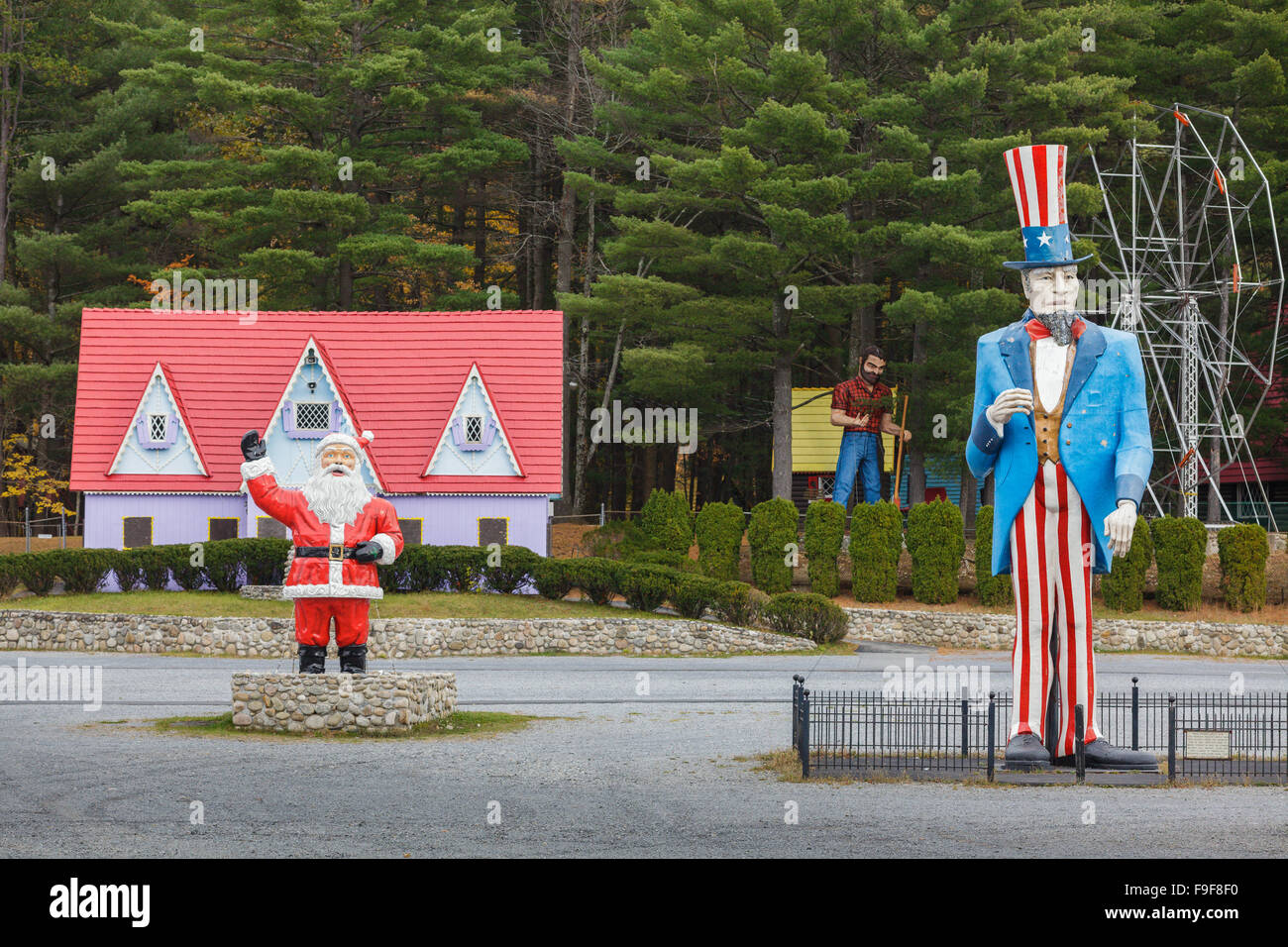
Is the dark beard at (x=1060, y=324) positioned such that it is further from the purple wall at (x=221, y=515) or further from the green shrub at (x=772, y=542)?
the purple wall at (x=221, y=515)

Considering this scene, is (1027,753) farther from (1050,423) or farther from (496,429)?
(496,429)

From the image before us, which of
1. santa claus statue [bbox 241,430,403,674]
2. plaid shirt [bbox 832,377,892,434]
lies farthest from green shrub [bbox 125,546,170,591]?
plaid shirt [bbox 832,377,892,434]

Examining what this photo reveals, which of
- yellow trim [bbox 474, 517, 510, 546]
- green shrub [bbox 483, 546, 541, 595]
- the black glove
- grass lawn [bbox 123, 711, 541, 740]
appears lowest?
grass lawn [bbox 123, 711, 541, 740]

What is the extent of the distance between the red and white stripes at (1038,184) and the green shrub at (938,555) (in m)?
17.8

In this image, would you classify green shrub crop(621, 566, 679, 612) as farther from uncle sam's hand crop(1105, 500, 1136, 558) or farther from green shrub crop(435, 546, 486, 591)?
uncle sam's hand crop(1105, 500, 1136, 558)

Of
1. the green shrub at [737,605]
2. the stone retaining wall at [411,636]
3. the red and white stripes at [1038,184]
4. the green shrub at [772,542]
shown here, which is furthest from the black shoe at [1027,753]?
the green shrub at [772,542]

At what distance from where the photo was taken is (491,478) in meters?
33.3

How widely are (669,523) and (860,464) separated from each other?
4.65 meters

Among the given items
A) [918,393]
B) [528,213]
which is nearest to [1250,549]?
[918,393]

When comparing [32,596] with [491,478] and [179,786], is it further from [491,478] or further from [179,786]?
[179,786]

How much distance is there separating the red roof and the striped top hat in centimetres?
2084

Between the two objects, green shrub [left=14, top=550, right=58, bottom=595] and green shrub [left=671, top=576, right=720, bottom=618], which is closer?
green shrub [left=671, top=576, right=720, bottom=618]

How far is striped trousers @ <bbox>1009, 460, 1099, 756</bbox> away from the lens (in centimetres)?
1303

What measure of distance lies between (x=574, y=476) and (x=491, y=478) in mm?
13901
